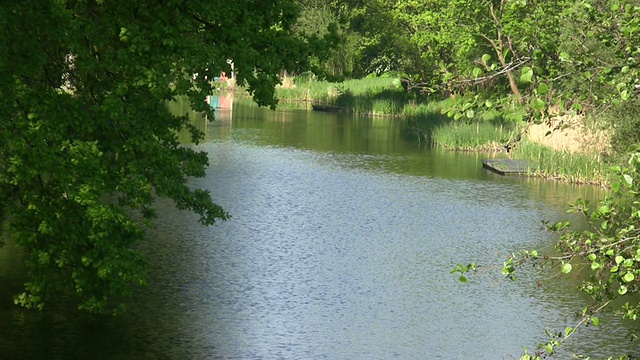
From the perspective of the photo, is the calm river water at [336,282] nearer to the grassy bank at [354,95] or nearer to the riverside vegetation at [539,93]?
the riverside vegetation at [539,93]

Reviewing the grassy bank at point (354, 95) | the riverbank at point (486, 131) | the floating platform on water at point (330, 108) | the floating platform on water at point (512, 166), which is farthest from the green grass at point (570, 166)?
the floating platform on water at point (330, 108)

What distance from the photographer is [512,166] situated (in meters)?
34.6

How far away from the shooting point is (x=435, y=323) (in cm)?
1587

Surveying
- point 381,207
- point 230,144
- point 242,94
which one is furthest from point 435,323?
point 242,94

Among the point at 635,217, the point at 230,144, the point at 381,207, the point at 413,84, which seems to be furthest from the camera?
the point at 230,144

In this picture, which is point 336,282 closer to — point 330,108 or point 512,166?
point 512,166

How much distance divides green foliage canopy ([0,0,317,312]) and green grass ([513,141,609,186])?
18075mm

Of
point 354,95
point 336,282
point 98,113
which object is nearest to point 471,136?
point 354,95

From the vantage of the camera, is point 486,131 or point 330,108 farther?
point 330,108

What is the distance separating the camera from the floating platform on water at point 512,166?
33781 mm

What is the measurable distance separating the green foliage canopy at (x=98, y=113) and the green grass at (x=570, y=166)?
18075mm

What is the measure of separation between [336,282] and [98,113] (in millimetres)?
6185

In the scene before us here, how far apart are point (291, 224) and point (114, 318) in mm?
8403

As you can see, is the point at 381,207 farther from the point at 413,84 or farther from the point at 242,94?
the point at 242,94
